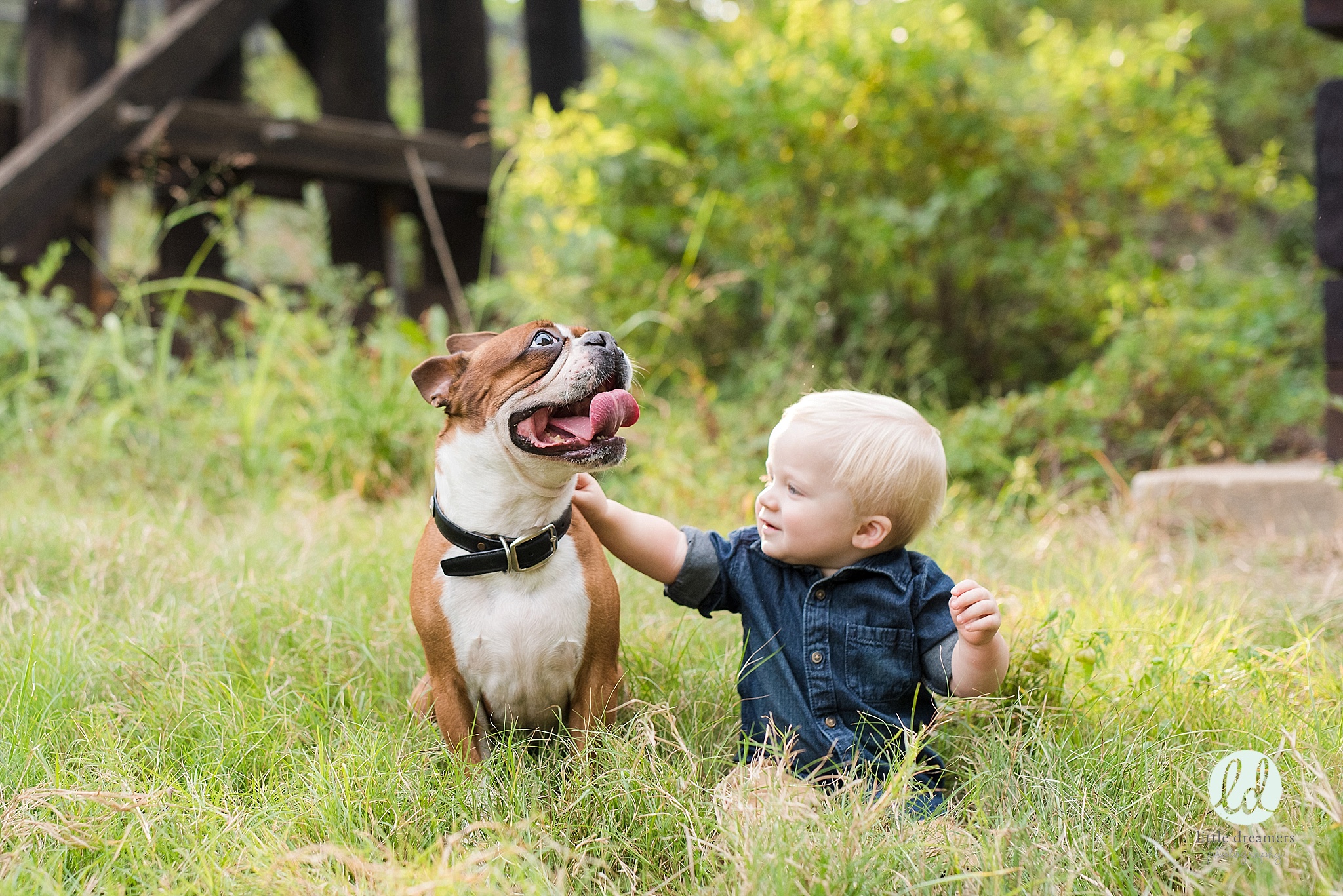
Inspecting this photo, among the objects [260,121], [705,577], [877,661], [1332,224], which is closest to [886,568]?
[877,661]

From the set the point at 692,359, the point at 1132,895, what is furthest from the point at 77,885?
the point at 692,359

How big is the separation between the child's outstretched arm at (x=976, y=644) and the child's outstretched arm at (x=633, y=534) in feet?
1.96

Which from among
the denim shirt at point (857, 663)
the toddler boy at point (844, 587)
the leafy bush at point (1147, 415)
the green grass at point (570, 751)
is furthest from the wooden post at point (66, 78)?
the denim shirt at point (857, 663)

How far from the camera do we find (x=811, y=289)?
5703 mm

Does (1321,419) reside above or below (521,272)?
below

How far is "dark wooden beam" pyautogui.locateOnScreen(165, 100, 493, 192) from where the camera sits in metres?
6.11

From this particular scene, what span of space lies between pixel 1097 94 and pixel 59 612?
5.78m

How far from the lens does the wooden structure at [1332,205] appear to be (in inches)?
161

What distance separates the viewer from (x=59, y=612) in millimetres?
2828

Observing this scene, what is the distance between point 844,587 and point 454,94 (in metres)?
6.17

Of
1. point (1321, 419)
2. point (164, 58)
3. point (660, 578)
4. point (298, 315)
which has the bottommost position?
point (1321, 419)

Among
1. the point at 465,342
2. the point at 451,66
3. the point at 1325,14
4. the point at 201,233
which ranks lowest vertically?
the point at 465,342

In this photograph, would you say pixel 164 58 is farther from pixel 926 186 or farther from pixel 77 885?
pixel 77 885

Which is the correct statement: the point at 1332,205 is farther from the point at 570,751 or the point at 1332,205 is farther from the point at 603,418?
the point at 570,751
